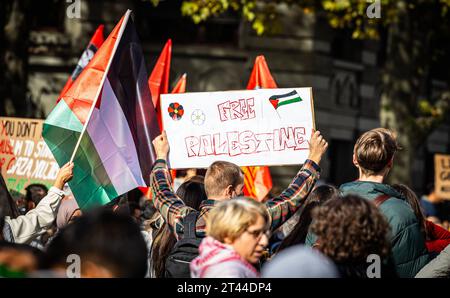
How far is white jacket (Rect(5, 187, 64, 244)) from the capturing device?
507 cm

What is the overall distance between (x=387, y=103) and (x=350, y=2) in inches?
71.9

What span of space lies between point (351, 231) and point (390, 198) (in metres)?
0.91

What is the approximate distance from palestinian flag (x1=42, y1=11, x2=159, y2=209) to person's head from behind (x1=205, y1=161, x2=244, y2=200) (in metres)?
1.47

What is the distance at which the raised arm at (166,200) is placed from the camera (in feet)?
15.8

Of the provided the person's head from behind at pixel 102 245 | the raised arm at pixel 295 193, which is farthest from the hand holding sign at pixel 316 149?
the person's head from behind at pixel 102 245

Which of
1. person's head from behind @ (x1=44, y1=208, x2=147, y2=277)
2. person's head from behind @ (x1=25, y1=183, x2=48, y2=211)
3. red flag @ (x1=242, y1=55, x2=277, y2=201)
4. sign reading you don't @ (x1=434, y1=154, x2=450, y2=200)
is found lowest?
sign reading you don't @ (x1=434, y1=154, x2=450, y2=200)

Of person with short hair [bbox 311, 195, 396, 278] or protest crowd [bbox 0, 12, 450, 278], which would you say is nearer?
protest crowd [bbox 0, 12, 450, 278]

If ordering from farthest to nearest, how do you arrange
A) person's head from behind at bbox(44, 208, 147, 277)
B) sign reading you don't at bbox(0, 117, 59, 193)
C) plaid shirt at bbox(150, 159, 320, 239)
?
sign reading you don't at bbox(0, 117, 59, 193) < plaid shirt at bbox(150, 159, 320, 239) < person's head from behind at bbox(44, 208, 147, 277)

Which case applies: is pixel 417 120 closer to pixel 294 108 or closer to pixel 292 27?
pixel 292 27

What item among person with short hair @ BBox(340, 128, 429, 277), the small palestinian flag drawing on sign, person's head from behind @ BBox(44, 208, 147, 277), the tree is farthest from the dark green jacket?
the tree

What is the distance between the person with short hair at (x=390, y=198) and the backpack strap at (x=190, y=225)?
790 millimetres

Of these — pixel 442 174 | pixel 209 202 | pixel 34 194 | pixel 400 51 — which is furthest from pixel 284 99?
pixel 400 51

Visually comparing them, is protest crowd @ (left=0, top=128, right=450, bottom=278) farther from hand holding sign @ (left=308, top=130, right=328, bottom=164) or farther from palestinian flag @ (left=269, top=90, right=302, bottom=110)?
palestinian flag @ (left=269, top=90, right=302, bottom=110)
